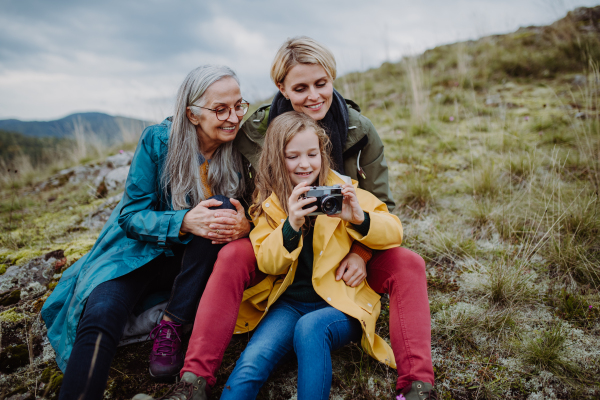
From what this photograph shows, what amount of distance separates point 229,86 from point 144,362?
177cm

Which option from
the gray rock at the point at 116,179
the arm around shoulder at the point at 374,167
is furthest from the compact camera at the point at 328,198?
the gray rock at the point at 116,179

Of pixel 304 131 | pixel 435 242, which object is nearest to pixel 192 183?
pixel 304 131

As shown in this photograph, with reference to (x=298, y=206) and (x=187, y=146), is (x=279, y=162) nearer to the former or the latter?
(x=298, y=206)

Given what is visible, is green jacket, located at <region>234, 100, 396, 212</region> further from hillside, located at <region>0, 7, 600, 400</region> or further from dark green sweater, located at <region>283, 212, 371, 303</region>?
hillside, located at <region>0, 7, 600, 400</region>

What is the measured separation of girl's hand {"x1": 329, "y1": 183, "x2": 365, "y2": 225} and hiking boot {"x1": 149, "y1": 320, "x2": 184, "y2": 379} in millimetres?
1152

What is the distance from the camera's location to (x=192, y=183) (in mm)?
2102

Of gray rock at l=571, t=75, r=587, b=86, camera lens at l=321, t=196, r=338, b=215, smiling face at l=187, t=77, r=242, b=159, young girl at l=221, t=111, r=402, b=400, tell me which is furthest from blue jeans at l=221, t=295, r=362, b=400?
gray rock at l=571, t=75, r=587, b=86

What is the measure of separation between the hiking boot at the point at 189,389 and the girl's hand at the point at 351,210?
1.04 m

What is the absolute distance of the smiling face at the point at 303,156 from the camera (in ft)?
6.12

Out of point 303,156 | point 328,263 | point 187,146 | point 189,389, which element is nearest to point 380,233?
point 328,263

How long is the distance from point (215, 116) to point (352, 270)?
1273mm

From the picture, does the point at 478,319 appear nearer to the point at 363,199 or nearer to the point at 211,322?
the point at 363,199

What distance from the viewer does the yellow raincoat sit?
67.1 inches

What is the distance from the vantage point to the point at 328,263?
181 centimetres
